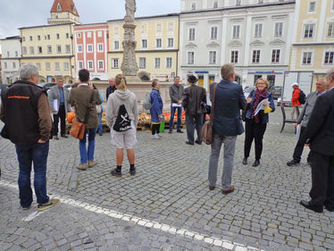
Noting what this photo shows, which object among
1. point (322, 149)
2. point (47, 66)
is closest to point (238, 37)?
point (322, 149)

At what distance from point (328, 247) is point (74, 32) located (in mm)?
56880

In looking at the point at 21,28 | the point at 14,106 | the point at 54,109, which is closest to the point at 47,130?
the point at 14,106

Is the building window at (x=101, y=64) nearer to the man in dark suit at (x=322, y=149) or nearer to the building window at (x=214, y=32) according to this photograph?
the building window at (x=214, y=32)

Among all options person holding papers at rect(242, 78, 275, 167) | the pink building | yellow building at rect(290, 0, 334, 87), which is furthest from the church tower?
person holding papers at rect(242, 78, 275, 167)

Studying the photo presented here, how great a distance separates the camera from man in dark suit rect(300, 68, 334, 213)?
3451 millimetres

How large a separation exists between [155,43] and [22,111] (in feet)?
147

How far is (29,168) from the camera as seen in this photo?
3561mm

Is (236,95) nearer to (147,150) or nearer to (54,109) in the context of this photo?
(147,150)

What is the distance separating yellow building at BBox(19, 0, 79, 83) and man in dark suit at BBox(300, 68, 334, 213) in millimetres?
53499

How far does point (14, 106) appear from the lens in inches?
128

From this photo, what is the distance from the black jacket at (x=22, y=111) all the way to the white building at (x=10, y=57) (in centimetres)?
6730

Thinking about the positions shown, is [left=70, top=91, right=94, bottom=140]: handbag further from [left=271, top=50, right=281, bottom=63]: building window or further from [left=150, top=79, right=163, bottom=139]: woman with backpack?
[left=271, top=50, right=281, bottom=63]: building window

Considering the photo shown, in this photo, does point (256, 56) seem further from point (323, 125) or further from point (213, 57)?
point (323, 125)

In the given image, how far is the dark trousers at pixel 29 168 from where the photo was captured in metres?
3.45
